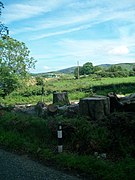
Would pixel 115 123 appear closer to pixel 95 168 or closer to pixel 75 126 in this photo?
pixel 75 126

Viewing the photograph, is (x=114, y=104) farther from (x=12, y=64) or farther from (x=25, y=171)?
(x=12, y=64)

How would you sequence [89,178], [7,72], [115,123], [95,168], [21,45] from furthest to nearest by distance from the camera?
[21,45], [7,72], [115,123], [95,168], [89,178]

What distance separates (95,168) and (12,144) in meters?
3.80

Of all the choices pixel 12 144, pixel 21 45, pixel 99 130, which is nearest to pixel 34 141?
pixel 12 144

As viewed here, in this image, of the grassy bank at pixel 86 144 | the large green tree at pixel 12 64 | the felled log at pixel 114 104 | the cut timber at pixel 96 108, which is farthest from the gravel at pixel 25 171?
the large green tree at pixel 12 64

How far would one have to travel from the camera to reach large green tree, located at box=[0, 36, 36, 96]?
4136cm

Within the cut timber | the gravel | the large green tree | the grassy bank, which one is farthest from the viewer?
the large green tree

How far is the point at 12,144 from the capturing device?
32.2 feet

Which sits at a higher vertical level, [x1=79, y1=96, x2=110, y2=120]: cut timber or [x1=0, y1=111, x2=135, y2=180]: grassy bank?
[x1=79, y1=96, x2=110, y2=120]: cut timber

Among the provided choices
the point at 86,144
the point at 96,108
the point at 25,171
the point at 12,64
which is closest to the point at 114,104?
the point at 96,108

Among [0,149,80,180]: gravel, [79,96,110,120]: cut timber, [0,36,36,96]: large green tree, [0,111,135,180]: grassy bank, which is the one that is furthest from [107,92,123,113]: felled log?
[0,36,36,96]: large green tree

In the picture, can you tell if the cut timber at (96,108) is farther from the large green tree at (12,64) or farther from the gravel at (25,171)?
the large green tree at (12,64)

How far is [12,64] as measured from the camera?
44.6 metres

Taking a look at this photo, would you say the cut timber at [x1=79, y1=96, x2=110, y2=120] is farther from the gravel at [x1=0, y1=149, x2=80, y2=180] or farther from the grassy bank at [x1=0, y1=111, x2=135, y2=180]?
the gravel at [x1=0, y1=149, x2=80, y2=180]
